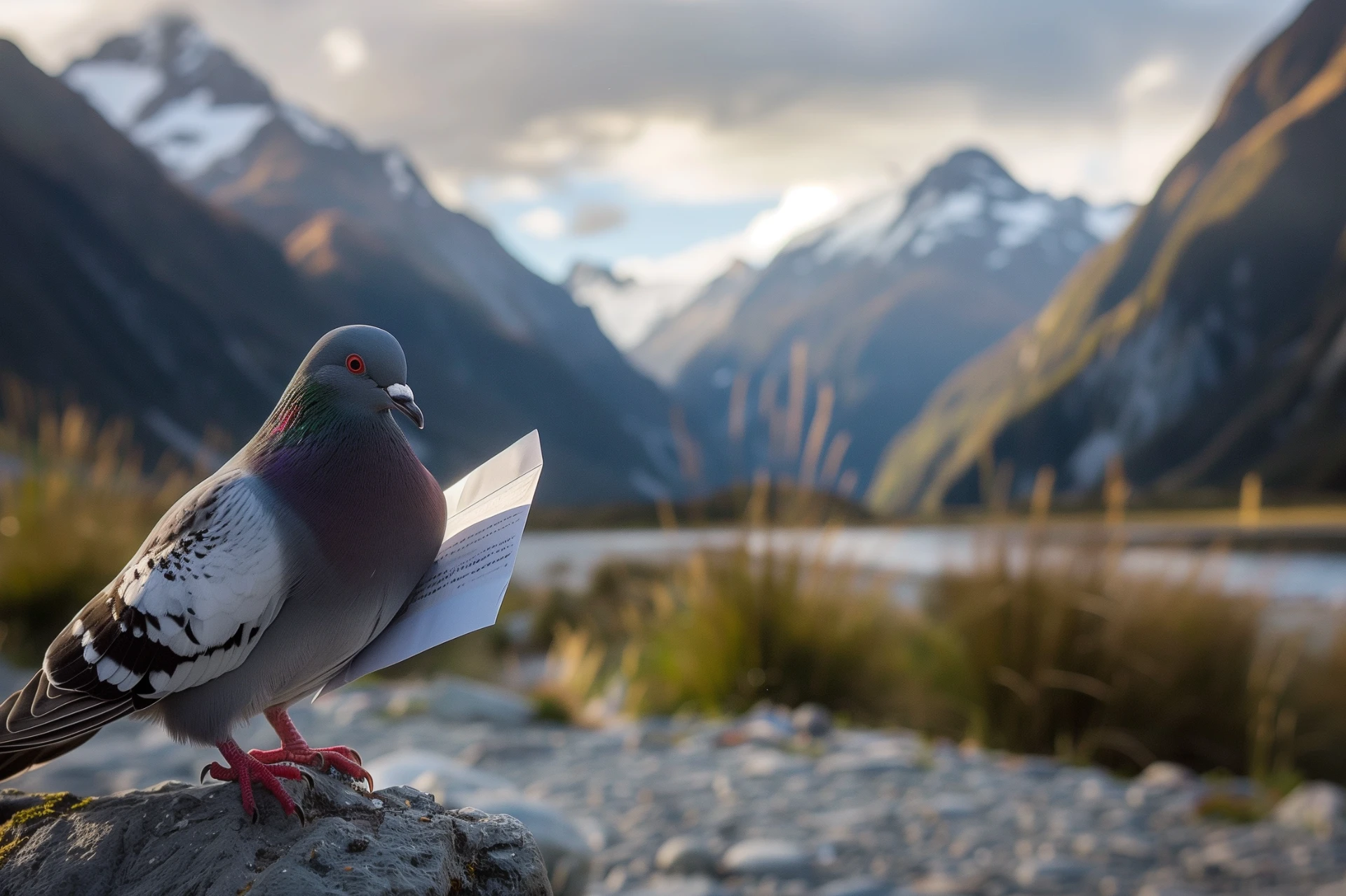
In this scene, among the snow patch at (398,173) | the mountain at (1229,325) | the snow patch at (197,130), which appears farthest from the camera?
the snow patch at (197,130)

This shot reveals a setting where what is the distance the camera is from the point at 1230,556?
5.20 meters

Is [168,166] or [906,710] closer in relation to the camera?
[906,710]

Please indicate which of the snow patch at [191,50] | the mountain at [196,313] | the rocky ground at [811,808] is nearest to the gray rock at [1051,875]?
the rocky ground at [811,808]

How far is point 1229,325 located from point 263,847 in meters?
101

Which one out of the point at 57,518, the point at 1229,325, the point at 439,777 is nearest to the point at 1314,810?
the point at 439,777

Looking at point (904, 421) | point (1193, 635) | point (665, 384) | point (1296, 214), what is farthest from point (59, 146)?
point (904, 421)

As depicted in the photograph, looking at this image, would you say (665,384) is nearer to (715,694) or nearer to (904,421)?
(904,421)

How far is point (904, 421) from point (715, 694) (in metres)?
176

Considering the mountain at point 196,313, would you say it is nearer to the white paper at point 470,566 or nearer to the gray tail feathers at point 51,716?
the gray tail feathers at point 51,716

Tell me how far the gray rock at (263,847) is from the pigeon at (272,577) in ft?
0.52

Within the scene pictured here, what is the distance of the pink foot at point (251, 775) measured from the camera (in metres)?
1.18

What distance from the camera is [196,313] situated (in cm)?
7388

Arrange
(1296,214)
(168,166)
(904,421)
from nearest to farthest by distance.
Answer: (1296,214) → (168,166) → (904,421)

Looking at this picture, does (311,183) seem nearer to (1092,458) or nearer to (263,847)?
(1092,458)
